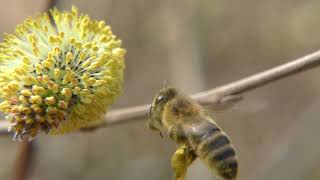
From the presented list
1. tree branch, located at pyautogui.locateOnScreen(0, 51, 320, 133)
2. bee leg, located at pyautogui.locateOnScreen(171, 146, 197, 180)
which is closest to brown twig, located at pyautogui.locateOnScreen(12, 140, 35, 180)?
tree branch, located at pyautogui.locateOnScreen(0, 51, 320, 133)

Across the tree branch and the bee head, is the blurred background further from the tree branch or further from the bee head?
the bee head

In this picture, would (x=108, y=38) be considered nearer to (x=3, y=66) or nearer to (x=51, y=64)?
(x=51, y=64)

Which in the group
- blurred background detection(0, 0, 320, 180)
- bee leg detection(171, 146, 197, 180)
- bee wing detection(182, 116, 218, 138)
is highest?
blurred background detection(0, 0, 320, 180)

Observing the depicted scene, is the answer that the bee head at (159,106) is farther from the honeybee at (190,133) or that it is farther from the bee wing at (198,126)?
the bee wing at (198,126)

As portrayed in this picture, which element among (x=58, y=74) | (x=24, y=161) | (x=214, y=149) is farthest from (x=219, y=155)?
(x=24, y=161)

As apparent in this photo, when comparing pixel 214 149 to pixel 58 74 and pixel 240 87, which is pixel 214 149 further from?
pixel 58 74

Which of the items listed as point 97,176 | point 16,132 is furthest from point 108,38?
point 97,176

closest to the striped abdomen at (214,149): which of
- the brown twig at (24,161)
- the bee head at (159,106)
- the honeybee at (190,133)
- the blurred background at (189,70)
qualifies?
the honeybee at (190,133)
